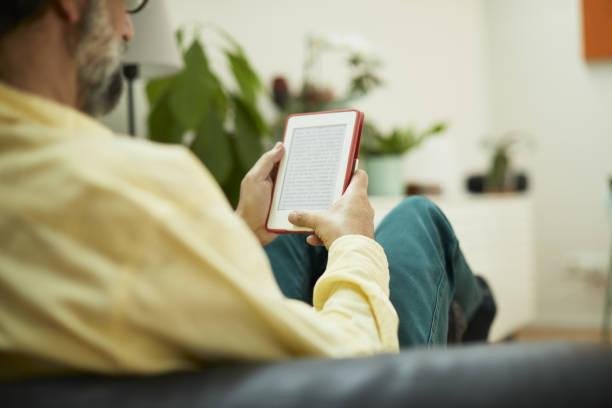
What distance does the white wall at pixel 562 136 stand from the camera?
13.5 ft

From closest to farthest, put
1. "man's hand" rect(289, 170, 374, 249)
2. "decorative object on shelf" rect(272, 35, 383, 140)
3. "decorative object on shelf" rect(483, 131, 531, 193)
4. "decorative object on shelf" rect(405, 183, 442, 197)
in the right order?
"man's hand" rect(289, 170, 374, 249) < "decorative object on shelf" rect(272, 35, 383, 140) < "decorative object on shelf" rect(405, 183, 442, 197) < "decorative object on shelf" rect(483, 131, 531, 193)

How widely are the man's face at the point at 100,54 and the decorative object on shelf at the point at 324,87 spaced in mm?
1841

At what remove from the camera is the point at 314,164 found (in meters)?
1.16

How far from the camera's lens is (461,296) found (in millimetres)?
1301

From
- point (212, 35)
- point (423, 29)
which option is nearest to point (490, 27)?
point (423, 29)

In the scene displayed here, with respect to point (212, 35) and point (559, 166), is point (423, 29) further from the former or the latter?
point (212, 35)

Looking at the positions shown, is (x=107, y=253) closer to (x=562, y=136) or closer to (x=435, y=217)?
(x=435, y=217)

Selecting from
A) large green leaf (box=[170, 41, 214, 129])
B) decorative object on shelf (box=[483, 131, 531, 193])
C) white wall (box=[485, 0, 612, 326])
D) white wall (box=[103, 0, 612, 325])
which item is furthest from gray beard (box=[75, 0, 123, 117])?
white wall (box=[485, 0, 612, 326])

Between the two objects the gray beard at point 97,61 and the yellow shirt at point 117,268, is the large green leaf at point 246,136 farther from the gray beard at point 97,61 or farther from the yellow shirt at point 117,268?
the yellow shirt at point 117,268

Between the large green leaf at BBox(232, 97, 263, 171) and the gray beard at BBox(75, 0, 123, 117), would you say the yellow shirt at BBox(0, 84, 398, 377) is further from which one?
the large green leaf at BBox(232, 97, 263, 171)

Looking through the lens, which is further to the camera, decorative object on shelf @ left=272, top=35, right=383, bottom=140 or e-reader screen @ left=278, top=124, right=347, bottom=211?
decorative object on shelf @ left=272, top=35, right=383, bottom=140

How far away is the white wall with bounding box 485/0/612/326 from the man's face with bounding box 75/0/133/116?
3.72m

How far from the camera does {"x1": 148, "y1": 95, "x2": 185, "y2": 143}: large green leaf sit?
2.04 metres

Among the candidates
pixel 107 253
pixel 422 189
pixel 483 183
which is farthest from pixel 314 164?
pixel 483 183
